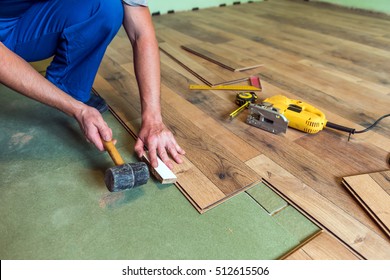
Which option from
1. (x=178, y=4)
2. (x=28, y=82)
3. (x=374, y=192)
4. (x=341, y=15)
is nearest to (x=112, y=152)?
(x=28, y=82)

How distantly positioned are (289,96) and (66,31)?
1.32 metres

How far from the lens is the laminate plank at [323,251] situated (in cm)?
102

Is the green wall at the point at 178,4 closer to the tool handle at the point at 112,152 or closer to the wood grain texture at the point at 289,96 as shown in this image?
the wood grain texture at the point at 289,96

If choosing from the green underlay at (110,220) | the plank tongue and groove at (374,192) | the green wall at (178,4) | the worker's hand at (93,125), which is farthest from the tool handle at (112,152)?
the green wall at (178,4)

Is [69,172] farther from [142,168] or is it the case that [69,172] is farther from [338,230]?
[338,230]

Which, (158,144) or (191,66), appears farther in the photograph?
(191,66)

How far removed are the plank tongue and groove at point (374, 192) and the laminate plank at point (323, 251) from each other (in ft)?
0.59

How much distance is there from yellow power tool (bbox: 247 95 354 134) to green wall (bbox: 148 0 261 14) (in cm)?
279

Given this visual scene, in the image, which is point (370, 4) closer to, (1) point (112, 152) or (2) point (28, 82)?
(1) point (112, 152)

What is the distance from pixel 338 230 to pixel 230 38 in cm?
243

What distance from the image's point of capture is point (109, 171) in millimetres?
1105

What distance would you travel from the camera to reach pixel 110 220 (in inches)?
44.2

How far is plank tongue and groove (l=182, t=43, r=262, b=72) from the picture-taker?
238 cm
